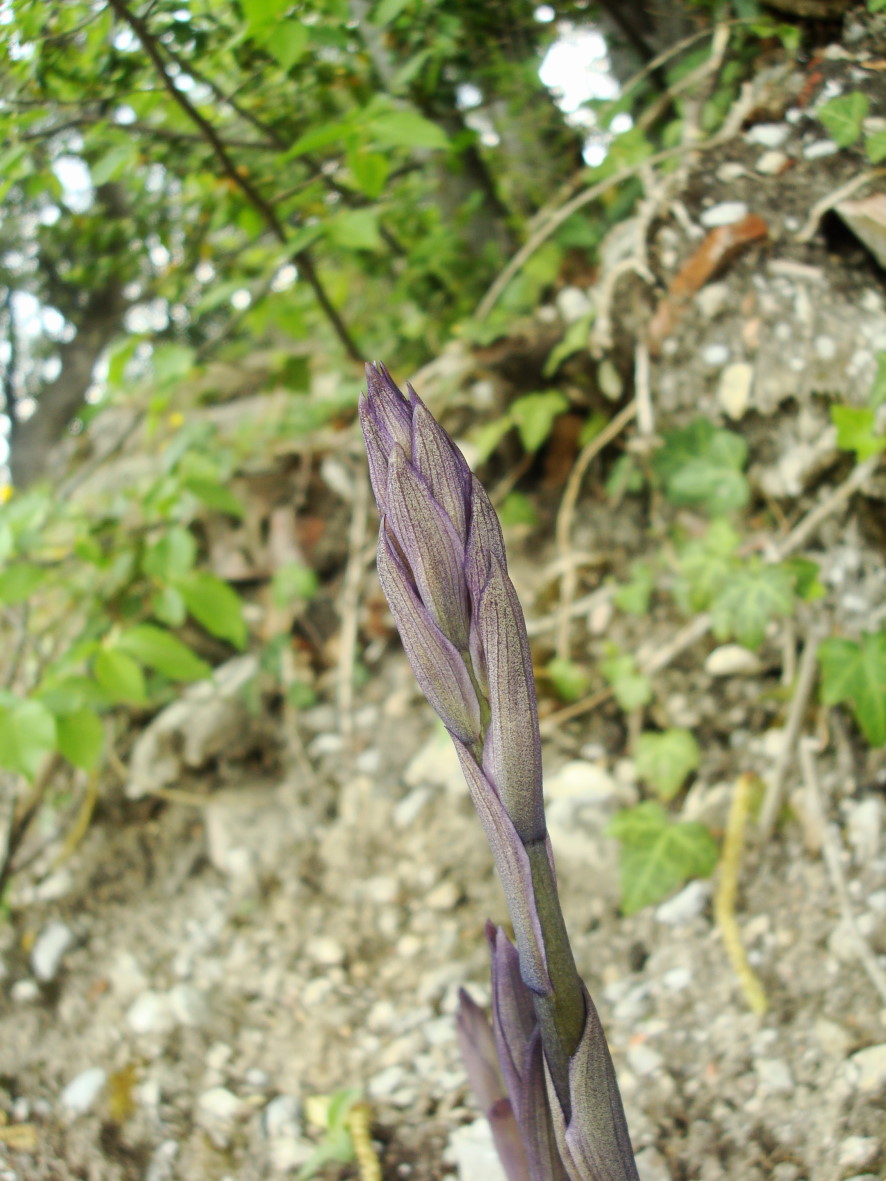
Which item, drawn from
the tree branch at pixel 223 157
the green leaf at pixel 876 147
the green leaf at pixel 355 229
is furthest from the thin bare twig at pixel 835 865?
the tree branch at pixel 223 157

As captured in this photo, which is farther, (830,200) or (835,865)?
(830,200)

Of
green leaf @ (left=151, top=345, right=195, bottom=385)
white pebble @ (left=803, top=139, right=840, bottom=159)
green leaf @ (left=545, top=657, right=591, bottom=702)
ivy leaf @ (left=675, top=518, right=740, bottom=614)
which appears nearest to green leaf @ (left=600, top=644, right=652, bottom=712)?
green leaf @ (left=545, top=657, right=591, bottom=702)

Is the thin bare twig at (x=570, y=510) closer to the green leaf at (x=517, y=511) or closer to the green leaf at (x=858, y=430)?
the green leaf at (x=517, y=511)

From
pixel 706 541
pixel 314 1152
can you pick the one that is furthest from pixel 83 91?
pixel 314 1152

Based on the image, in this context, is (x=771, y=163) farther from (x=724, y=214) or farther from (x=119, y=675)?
(x=119, y=675)

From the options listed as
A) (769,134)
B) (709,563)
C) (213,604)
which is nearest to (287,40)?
(769,134)

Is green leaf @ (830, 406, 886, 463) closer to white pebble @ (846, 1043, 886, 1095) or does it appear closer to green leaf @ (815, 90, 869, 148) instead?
green leaf @ (815, 90, 869, 148)
